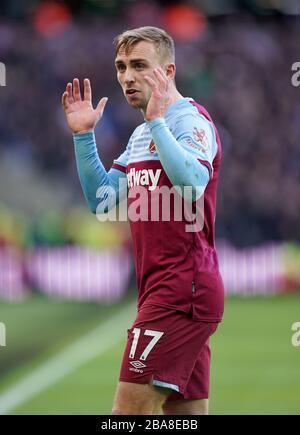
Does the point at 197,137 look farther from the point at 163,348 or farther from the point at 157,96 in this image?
the point at 163,348

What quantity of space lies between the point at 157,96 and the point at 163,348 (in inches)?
40.9

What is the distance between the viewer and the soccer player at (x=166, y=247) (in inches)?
164

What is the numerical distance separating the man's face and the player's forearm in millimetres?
279

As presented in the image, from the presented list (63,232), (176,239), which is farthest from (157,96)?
(63,232)

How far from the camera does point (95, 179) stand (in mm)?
4730

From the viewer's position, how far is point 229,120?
17234 millimetres

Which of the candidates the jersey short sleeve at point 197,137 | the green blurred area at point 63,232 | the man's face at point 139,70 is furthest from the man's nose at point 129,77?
the green blurred area at point 63,232

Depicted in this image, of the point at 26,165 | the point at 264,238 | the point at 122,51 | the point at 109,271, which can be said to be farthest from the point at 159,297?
the point at 26,165

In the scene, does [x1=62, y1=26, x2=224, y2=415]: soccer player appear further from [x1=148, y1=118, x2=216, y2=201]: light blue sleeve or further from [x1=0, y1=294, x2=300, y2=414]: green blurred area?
[x1=0, y1=294, x2=300, y2=414]: green blurred area

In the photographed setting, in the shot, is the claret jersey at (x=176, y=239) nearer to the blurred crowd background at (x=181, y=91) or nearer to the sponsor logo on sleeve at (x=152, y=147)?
the sponsor logo on sleeve at (x=152, y=147)

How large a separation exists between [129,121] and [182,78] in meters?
1.17

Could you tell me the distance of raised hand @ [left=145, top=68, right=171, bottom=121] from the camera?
4.18 metres

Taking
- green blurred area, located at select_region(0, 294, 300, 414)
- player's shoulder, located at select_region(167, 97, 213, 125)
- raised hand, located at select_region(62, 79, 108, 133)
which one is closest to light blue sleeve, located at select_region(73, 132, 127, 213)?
raised hand, located at select_region(62, 79, 108, 133)
